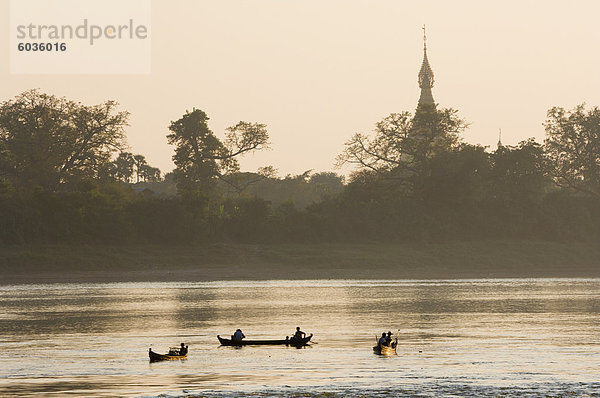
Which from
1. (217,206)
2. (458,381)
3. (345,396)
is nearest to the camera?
(345,396)

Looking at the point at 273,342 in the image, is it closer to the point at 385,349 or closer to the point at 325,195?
the point at 385,349

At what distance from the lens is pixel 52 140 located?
486 ft

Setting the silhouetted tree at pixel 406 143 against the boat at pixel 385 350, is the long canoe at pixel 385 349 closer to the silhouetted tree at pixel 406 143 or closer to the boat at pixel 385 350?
the boat at pixel 385 350

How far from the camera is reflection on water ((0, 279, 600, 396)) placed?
4012 cm

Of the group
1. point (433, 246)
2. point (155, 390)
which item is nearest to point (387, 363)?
point (155, 390)

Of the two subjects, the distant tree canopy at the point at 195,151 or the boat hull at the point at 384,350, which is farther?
the distant tree canopy at the point at 195,151

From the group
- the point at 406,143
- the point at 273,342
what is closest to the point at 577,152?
the point at 406,143

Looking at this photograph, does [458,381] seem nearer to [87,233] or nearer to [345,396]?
[345,396]

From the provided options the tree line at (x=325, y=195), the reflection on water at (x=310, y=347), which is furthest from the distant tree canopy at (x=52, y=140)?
the reflection on water at (x=310, y=347)

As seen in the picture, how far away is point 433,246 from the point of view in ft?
458

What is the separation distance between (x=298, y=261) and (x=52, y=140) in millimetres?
41153

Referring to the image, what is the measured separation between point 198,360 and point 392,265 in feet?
283

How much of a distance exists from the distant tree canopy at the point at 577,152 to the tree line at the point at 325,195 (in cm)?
15

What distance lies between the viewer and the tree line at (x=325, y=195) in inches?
5177
